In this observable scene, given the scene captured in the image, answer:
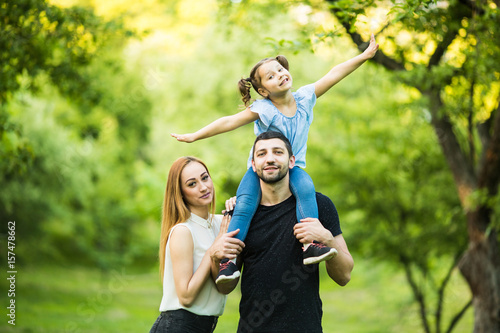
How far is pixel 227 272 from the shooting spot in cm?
290

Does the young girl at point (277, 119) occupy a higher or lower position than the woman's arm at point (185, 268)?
higher

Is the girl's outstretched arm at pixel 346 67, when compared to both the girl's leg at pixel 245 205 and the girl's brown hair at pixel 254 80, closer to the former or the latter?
the girl's brown hair at pixel 254 80

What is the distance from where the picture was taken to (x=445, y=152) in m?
7.16

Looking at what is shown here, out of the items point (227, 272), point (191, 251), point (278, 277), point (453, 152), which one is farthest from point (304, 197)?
point (453, 152)

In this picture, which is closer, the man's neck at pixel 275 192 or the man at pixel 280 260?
the man at pixel 280 260

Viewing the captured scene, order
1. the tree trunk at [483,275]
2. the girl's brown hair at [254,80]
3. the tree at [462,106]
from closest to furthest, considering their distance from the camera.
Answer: the girl's brown hair at [254,80] < the tree at [462,106] < the tree trunk at [483,275]

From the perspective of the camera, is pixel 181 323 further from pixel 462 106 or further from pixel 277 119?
pixel 462 106

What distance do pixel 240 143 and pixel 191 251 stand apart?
1095cm

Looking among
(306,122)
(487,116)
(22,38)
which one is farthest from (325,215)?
(487,116)

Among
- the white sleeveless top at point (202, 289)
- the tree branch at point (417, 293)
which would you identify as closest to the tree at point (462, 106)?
→ the tree branch at point (417, 293)

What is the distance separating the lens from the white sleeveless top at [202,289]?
309cm

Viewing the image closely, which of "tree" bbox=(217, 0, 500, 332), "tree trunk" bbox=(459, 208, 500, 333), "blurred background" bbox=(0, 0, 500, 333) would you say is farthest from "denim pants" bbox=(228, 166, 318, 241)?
"tree trunk" bbox=(459, 208, 500, 333)

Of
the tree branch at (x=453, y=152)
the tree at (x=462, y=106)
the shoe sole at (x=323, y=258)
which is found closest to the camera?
the shoe sole at (x=323, y=258)

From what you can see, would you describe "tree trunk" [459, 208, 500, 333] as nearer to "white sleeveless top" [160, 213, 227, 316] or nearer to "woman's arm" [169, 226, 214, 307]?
"white sleeveless top" [160, 213, 227, 316]
